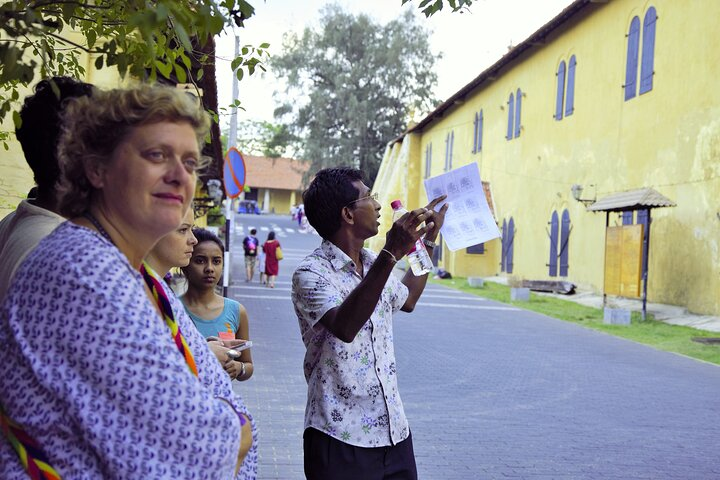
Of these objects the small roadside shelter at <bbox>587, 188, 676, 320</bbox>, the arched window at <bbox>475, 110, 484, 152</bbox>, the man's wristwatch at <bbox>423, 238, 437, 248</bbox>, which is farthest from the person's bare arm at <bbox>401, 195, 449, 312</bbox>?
the arched window at <bbox>475, 110, 484, 152</bbox>

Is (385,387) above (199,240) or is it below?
below

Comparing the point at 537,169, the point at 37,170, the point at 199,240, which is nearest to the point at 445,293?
the point at 537,169

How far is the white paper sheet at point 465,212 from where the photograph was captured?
3652 millimetres

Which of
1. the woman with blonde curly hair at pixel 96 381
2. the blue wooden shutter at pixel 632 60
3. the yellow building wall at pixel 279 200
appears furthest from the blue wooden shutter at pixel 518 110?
the yellow building wall at pixel 279 200

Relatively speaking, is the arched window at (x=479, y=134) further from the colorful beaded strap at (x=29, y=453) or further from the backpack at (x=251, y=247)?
the colorful beaded strap at (x=29, y=453)

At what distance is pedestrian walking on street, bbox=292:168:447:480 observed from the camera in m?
3.06

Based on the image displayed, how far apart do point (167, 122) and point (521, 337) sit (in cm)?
1398

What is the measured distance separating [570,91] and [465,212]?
962 inches

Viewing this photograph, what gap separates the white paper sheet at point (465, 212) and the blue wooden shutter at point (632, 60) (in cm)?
1981

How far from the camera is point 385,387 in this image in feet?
10.4

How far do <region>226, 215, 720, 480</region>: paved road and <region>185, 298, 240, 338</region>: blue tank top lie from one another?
1.98 meters

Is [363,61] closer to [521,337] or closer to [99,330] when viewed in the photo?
[521,337]

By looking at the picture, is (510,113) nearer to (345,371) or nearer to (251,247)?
(251,247)

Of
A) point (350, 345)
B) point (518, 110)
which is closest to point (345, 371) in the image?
point (350, 345)
